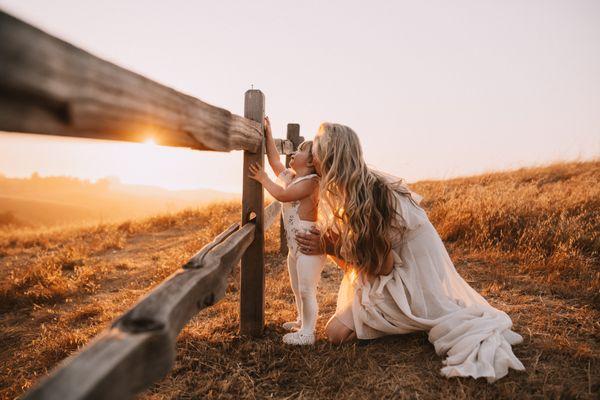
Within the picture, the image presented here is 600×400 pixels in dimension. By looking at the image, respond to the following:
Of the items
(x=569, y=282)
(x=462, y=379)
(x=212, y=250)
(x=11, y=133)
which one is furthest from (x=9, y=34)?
(x=569, y=282)

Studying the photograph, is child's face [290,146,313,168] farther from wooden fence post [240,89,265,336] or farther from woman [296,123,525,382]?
wooden fence post [240,89,265,336]

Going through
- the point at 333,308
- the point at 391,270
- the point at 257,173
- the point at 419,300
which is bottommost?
the point at 333,308

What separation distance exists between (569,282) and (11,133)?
16.3 feet

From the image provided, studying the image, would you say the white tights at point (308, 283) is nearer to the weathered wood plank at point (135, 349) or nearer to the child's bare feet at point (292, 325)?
the child's bare feet at point (292, 325)

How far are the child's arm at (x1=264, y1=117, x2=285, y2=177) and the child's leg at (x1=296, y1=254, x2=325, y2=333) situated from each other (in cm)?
96

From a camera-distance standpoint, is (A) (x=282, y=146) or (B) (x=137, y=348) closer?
(B) (x=137, y=348)

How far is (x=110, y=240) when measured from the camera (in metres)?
8.03

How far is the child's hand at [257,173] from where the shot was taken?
3.06m

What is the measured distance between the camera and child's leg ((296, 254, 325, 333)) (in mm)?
3203

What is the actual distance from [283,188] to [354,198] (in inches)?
23.7

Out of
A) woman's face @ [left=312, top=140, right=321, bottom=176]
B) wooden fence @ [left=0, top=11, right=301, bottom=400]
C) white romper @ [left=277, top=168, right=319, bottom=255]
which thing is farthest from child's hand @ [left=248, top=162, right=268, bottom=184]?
wooden fence @ [left=0, top=11, right=301, bottom=400]

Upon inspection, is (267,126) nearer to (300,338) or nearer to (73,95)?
(300,338)

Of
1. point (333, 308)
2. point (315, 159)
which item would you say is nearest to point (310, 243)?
point (315, 159)

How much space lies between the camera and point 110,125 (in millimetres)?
1074
